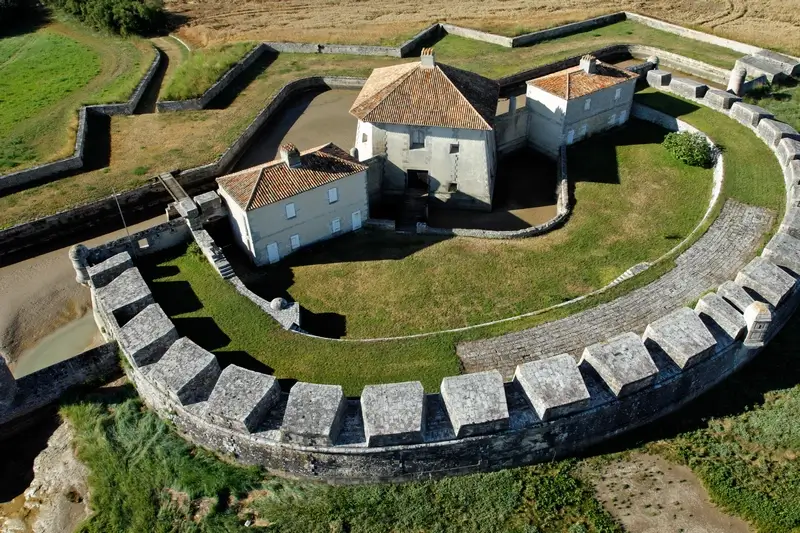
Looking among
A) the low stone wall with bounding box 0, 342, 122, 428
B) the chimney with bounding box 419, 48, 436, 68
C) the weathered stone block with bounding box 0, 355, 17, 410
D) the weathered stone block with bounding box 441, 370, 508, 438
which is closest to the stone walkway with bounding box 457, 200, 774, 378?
the weathered stone block with bounding box 441, 370, 508, 438

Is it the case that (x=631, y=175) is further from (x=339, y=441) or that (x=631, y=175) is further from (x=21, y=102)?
(x=21, y=102)

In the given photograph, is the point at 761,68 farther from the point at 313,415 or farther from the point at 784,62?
the point at 313,415

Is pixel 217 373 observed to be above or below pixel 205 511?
above

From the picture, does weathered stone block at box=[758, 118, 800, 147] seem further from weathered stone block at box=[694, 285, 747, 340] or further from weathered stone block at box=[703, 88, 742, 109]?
weathered stone block at box=[694, 285, 747, 340]

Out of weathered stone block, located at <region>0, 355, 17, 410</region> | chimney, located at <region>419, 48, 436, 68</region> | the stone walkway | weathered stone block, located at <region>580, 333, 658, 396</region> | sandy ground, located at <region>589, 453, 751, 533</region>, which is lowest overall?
sandy ground, located at <region>589, 453, 751, 533</region>

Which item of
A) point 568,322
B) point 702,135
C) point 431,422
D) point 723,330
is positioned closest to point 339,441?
point 431,422

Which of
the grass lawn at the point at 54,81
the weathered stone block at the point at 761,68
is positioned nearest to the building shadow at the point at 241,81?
the grass lawn at the point at 54,81
